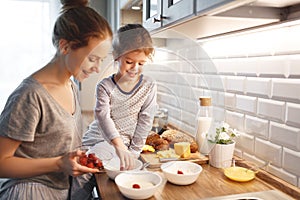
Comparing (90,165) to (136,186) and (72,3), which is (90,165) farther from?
(72,3)

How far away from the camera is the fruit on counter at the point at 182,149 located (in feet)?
3.72

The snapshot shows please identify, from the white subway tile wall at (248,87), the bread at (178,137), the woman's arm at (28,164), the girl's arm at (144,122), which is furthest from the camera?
the bread at (178,137)

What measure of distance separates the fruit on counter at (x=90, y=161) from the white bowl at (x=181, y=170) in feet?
0.71

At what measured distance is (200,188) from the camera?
0.93 m

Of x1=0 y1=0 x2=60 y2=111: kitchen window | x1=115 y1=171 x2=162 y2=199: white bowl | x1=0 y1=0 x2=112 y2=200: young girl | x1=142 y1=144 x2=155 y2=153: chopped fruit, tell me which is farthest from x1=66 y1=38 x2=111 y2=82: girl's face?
x1=0 y1=0 x2=60 y2=111: kitchen window

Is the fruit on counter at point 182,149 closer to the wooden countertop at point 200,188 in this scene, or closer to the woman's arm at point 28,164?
the wooden countertop at point 200,188

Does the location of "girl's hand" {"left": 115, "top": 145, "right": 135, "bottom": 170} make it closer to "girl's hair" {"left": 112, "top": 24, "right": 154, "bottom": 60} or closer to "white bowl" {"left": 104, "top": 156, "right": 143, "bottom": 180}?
"white bowl" {"left": 104, "top": 156, "right": 143, "bottom": 180}

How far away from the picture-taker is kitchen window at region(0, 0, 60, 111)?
253 cm

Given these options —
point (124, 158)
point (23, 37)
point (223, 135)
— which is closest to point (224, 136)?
point (223, 135)

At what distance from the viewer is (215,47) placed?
1.27 meters

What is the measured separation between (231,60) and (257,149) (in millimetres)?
366

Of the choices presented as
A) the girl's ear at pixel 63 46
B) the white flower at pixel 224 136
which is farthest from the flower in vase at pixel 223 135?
the girl's ear at pixel 63 46

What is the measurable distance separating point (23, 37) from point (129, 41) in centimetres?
209

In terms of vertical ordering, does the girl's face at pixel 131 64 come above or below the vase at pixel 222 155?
above
